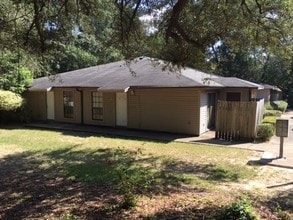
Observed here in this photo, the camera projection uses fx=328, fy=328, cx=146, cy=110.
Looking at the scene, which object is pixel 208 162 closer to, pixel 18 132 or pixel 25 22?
pixel 25 22

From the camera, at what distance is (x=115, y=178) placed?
812cm

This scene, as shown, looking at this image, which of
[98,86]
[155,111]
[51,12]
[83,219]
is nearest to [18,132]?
[98,86]

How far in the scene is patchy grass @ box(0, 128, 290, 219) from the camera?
19.4 ft

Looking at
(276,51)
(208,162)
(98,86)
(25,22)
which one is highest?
(25,22)

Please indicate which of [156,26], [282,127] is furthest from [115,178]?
[282,127]

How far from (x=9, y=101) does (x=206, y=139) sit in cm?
1186

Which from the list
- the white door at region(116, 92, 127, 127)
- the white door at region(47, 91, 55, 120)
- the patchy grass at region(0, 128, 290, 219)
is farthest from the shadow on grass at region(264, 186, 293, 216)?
the white door at region(47, 91, 55, 120)

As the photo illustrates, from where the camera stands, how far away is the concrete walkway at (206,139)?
34.7ft

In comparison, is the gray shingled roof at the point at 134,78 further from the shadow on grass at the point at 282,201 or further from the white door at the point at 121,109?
the shadow on grass at the point at 282,201

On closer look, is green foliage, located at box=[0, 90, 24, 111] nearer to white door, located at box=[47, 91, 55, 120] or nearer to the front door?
white door, located at box=[47, 91, 55, 120]

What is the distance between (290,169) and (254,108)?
4902 millimetres

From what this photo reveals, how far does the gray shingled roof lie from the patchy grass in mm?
3465

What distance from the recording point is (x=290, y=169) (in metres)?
9.54

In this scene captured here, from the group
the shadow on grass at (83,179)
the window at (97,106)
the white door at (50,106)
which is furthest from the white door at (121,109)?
the shadow on grass at (83,179)
